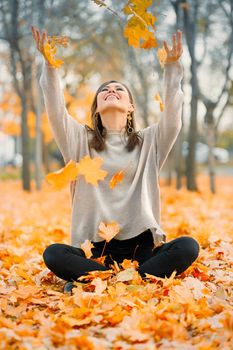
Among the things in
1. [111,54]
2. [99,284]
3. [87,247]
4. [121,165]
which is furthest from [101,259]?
[111,54]

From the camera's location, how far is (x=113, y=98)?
9.87ft

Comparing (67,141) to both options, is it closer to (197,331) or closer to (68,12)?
(197,331)

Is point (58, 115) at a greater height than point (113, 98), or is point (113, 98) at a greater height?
point (113, 98)

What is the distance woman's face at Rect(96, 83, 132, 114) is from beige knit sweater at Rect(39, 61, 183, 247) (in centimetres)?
19

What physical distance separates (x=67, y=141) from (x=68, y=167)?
721 millimetres

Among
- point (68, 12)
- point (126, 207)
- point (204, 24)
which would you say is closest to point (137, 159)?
point (126, 207)

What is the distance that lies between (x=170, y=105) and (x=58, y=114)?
0.69m

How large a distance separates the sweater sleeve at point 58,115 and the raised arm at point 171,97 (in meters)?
0.55

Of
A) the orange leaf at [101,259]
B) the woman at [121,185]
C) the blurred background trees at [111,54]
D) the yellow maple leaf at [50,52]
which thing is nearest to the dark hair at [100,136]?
the woman at [121,185]

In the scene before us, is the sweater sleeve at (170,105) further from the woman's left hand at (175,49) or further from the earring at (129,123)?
the earring at (129,123)

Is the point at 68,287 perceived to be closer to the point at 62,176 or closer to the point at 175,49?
the point at 62,176

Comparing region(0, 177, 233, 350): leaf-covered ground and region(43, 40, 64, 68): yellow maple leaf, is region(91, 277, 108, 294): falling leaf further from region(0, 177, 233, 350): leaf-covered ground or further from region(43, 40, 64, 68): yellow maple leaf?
region(43, 40, 64, 68): yellow maple leaf

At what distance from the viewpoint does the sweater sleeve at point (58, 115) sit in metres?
2.88

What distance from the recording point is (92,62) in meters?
15.8
